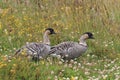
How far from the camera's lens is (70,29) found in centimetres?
1209

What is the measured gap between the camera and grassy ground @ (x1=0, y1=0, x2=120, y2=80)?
8.92 meters

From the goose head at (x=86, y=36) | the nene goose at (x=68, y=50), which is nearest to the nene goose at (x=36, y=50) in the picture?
the nene goose at (x=68, y=50)

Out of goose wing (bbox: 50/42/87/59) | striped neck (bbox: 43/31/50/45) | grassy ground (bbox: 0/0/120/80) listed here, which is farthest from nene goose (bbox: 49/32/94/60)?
striped neck (bbox: 43/31/50/45)

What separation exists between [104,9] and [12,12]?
9.03 feet

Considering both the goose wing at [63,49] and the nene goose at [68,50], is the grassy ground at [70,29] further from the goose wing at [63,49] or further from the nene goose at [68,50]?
the goose wing at [63,49]

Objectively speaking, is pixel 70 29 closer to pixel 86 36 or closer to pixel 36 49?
pixel 86 36

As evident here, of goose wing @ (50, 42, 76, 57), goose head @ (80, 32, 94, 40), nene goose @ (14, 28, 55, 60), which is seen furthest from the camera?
goose head @ (80, 32, 94, 40)

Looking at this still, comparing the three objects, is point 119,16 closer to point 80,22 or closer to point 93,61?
point 80,22

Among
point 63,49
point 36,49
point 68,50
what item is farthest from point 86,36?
point 36,49

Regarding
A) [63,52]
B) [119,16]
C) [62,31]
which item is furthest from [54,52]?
[119,16]

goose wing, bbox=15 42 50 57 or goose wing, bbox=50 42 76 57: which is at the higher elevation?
goose wing, bbox=15 42 50 57

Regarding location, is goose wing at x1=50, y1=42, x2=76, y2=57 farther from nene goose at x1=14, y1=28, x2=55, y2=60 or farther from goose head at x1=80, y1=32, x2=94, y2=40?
goose head at x1=80, y1=32, x2=94, y2=40

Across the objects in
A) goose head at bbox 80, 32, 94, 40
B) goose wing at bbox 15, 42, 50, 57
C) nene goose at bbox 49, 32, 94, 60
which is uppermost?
goose wing at bbox 15, 42, 50, 57

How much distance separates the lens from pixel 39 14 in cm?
1260
